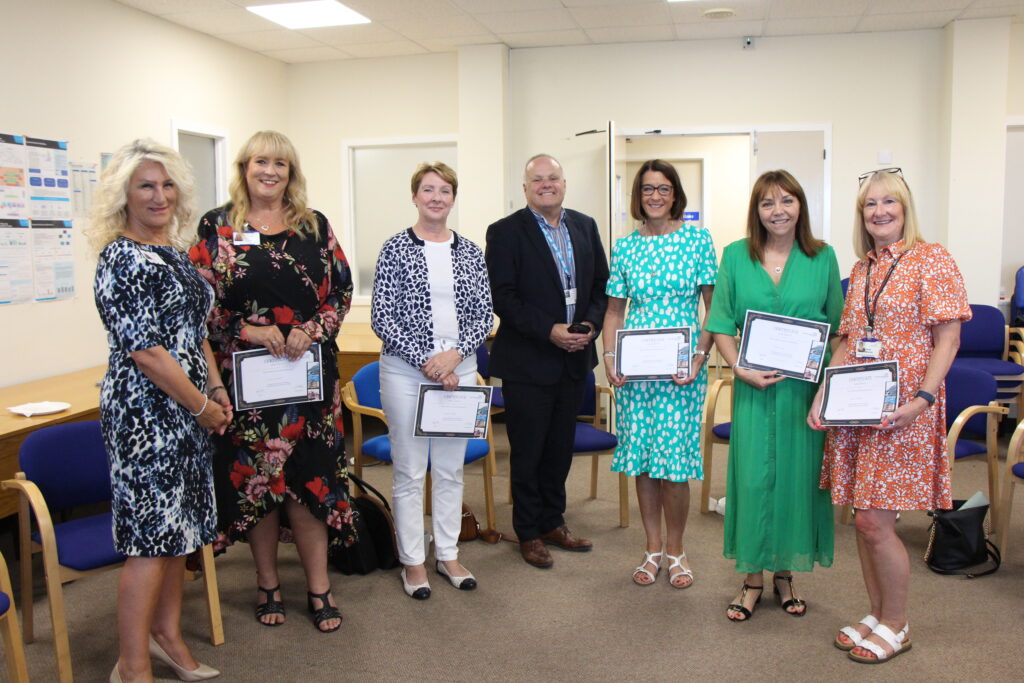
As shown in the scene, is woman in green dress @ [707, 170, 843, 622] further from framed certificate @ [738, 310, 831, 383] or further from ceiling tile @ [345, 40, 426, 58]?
ceiling tile @ [345, 40, 426, 58]

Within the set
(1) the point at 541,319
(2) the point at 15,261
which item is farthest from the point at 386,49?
(1) the point at 541,319

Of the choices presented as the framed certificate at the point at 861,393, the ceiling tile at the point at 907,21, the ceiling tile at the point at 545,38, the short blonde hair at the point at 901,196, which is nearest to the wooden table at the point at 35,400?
the framed certificate at the point at 861,393

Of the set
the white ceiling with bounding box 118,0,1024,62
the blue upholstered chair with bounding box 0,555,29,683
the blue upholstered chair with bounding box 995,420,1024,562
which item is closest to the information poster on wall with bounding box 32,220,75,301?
the white ceiling with bounding box 118,0,1024,62

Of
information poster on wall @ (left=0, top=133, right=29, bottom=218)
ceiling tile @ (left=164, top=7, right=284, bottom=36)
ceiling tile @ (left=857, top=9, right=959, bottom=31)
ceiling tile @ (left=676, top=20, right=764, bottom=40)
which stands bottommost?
information poster on wall @ (left=0, top=133, right=29, bottom=218)

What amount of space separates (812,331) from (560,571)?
57.8 inches

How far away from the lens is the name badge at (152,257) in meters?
2.20

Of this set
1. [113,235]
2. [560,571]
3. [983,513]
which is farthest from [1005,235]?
[113,235]

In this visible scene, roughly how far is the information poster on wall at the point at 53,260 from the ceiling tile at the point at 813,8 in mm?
4691

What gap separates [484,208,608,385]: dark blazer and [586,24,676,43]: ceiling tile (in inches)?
137

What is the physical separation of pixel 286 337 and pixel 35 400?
2068mm

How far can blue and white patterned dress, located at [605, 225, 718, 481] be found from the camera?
303 centimetres

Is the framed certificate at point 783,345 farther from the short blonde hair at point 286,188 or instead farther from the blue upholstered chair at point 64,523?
the blue upholstered chair at point 64,523

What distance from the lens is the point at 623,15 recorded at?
5.84m

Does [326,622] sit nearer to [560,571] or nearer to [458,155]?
[560,571]
